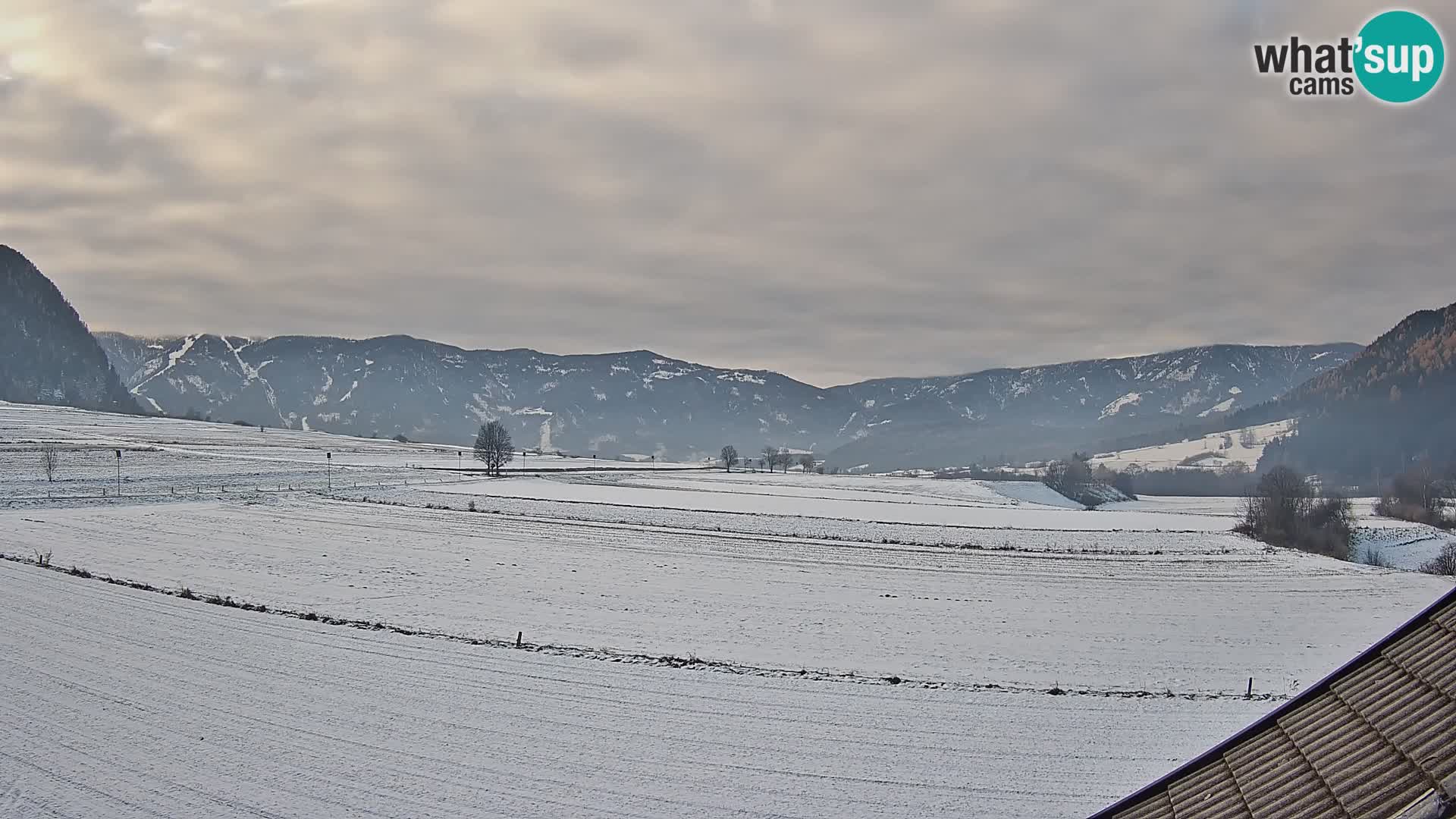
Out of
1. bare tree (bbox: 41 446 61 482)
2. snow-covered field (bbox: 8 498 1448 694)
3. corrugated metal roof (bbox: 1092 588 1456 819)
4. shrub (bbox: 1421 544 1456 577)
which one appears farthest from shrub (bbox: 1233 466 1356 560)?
bare tree (bbox: 41 446 61 482)

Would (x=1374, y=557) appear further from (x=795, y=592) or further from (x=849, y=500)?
(x=795, y=592)

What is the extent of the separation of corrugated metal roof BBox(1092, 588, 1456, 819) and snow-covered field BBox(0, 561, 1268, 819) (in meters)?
10.1

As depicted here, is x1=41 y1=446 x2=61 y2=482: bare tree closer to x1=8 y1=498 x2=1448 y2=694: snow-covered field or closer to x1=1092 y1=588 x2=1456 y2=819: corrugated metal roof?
x1=8 y1=498 x2=1448 y2=694: snow-covered field

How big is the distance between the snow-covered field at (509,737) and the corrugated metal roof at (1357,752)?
10.1 m

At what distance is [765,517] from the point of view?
73.1 meters

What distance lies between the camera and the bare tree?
78312 millimetres

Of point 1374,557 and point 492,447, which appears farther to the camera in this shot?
point 492,447

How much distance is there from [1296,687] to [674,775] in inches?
692

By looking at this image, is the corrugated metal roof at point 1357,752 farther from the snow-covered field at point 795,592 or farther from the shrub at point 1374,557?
the shrub at point 1374,557

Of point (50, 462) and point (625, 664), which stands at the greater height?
point (50, 462)

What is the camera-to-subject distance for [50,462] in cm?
7994

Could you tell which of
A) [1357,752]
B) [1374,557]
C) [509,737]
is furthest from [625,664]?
[1374,557]

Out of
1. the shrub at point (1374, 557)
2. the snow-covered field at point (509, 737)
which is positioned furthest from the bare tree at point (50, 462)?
the shrub at point (1374, 557)

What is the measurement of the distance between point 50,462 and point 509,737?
86.6 metres
